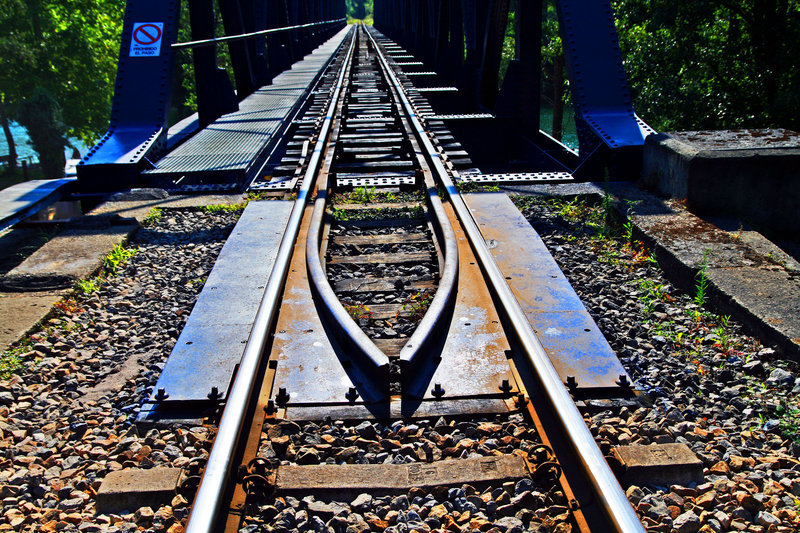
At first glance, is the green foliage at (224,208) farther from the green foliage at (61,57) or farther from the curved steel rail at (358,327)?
the green foliage at (61,57)

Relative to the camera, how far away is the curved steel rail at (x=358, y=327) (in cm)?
272

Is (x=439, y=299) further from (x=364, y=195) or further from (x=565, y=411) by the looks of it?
(x=364, y=195)

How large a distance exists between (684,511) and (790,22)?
11.8 metres

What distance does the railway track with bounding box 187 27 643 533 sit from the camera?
2.04m

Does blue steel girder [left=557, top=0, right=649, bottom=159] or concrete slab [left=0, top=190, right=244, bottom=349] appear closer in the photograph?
concrete slab [left=0, top=190, right=244, bottom=349]

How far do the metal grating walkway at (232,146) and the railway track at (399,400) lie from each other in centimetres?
199

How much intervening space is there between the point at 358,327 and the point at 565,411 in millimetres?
1098

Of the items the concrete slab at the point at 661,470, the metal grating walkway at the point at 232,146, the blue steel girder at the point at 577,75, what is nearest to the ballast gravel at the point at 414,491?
the concrete slab at the point at 661,470

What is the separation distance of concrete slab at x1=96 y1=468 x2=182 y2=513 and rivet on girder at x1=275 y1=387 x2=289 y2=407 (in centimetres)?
56

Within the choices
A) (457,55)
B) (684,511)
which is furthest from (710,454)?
(457,55)

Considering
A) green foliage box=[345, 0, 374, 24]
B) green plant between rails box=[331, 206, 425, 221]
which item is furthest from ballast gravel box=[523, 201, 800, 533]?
green foliage box=[345, 0, 374, 24]

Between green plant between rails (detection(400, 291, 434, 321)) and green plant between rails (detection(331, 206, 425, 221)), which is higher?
green plant between rails (detection(331, 206, 425, 221))

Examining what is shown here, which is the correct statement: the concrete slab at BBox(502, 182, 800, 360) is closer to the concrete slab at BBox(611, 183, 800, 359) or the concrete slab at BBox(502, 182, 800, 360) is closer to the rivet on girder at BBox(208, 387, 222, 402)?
the concrete slab at BBox(611, 183, 800, 359)

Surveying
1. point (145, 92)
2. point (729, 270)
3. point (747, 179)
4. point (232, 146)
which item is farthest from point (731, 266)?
point (145, 92)
